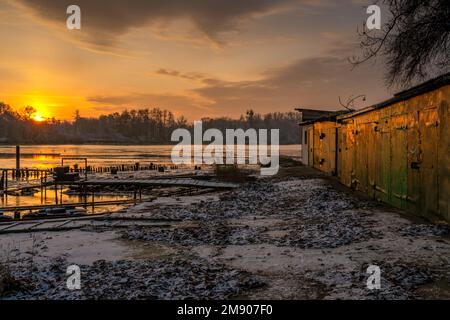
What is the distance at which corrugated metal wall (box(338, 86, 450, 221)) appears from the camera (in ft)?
36.6

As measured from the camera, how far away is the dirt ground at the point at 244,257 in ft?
22.2

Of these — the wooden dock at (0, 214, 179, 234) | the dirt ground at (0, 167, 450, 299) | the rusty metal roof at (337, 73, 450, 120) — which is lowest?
the wooden dock at (0, 214, 179, 234)

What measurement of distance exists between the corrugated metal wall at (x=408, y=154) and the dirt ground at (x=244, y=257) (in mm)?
812

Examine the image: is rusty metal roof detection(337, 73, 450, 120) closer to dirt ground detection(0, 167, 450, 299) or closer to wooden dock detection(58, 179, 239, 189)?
dirt ground detection(0, 167, 450, 299)

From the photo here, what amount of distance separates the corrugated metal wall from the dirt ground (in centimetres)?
81

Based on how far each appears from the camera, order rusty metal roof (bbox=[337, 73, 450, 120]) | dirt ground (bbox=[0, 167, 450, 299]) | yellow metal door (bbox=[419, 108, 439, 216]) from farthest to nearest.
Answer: yellow metal door (bbox=[419, 108, 439, 216]), rusty metal roof (bbox=[337, 73, 450, 120]), dirt ground (bbox=[0, 167, 450, 299])

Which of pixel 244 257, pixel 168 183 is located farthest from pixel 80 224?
pixel 168 183

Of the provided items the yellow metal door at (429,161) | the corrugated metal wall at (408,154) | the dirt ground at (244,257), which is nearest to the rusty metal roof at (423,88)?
the corrugated metal wall at (408,154)

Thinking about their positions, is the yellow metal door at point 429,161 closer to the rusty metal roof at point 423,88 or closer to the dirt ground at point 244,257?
the rusty metal roof at point 423,88

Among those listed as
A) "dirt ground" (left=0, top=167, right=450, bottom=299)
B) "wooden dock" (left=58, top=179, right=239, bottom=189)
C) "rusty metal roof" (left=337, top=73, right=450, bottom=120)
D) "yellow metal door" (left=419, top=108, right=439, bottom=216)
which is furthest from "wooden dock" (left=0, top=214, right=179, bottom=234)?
"wooden dock" (left=58, top=179, right=239, bottom=189)

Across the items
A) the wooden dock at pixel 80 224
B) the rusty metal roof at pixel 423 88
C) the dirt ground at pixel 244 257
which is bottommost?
the wooden dock at pixel 80 224

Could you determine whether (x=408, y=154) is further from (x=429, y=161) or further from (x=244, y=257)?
(x=244, y=257)

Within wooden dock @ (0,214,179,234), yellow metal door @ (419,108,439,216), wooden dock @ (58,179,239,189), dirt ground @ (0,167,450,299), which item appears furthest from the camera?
wooden dock @ (58,179,239,189)
